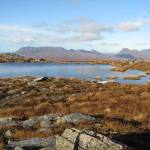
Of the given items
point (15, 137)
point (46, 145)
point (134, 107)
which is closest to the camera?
point (46, 145)

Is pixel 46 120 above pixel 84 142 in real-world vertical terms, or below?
below

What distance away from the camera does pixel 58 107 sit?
27.8 metres

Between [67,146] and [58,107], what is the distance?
16181mm

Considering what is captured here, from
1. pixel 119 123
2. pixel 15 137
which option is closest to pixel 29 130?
pixel 15 137

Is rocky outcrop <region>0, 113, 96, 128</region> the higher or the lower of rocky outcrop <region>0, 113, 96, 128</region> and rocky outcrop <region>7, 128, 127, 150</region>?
the lower

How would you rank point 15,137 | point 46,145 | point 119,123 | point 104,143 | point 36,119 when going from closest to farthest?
point 104,143 < point 46,145 < point 15,137 < point 119,123 < point 36,119

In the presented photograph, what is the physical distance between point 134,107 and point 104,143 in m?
15.7

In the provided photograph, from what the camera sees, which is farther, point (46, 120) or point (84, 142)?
point (46, 120)

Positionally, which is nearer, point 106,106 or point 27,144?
point 27,144

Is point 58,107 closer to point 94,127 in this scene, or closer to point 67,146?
point 94,127

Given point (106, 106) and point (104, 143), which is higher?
point (104, 143)

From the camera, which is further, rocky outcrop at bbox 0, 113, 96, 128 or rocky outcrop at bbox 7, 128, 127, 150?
rocky outcrop at bbox 0, 113, 96, 128

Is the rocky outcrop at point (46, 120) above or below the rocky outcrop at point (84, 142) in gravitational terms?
below

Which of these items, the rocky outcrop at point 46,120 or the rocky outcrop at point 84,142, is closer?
the rocky outcrop at point 84,142
